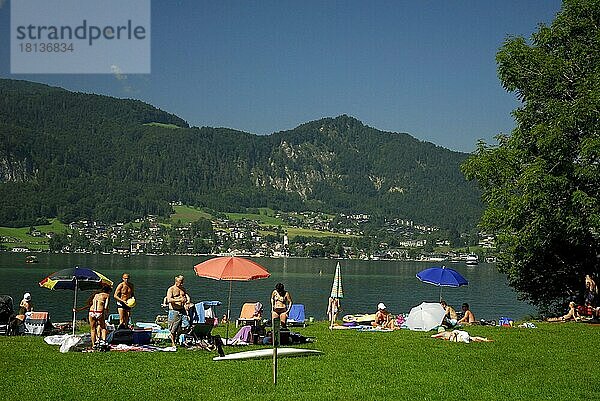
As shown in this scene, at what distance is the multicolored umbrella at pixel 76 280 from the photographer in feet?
71.2

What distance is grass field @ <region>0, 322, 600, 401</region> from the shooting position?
38.9 ft

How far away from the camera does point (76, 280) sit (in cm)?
2203

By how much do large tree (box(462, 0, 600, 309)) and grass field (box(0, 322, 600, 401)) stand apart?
7.75 meters

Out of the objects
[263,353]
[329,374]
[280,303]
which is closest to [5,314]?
[280,303]

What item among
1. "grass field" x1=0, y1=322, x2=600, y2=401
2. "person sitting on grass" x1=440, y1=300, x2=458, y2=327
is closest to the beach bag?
"grass field" x1=0, y1=322, x2=600, y2=401

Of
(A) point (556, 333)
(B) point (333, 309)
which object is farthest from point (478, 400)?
(B) point (333, 309)

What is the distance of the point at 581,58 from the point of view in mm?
27516

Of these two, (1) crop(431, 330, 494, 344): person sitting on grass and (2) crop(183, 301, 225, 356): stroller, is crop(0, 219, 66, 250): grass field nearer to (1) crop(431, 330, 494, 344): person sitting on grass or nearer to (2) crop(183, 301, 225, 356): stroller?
(2) crop(183, 301, 225, 356): stroller

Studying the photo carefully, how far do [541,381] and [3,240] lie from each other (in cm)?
16996

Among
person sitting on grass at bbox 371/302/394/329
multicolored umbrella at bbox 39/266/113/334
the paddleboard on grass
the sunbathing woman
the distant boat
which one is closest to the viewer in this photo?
the paddleboard on grass

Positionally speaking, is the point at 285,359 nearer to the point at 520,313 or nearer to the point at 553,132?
the point at 553,132

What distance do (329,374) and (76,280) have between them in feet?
35.8

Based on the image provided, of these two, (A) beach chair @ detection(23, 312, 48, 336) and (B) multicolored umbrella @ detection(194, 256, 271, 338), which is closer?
(B) multicolored umbrella @ detection(194, 256, 271, 338)

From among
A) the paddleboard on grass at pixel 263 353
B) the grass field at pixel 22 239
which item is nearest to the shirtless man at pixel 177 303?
the paddleboard on grass at pixel 263 353
